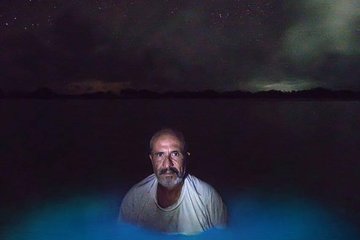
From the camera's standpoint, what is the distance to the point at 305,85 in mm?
3102

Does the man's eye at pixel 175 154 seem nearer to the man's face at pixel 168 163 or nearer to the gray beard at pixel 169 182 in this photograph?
the man's face at pixel 168 163

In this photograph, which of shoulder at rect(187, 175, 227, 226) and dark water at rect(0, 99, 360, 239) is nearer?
shoulder at rect(187, 175, 227, 226)

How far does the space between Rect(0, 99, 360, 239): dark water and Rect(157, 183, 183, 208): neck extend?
15cm

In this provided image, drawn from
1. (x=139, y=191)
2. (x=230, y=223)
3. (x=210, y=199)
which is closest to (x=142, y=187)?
(x=139, y=191)

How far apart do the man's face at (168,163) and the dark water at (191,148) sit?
0.34 feet

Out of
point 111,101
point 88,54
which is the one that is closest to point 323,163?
point 111,101

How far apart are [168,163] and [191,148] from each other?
0.66ft

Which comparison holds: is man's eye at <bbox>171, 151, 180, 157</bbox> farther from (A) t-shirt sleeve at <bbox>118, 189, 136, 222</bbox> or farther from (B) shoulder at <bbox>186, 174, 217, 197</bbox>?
(A) t-shirt sleeve at <bbox>118, 189, 136, 222</bbox>

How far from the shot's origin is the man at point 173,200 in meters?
2.88

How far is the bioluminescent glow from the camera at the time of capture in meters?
2.94

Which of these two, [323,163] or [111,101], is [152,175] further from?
[323,163]

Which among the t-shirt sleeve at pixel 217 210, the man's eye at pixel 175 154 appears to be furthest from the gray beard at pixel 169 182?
the t-shirt sleeve at pixel 217 210

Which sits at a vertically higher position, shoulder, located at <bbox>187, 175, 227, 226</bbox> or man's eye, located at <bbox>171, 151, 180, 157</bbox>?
man's eye, located at <bbox>171, 151, 180, 157</bbox>

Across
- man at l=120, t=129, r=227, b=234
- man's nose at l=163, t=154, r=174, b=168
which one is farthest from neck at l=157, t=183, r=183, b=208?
man's nose at l=163, t=154, r=174, b=168
